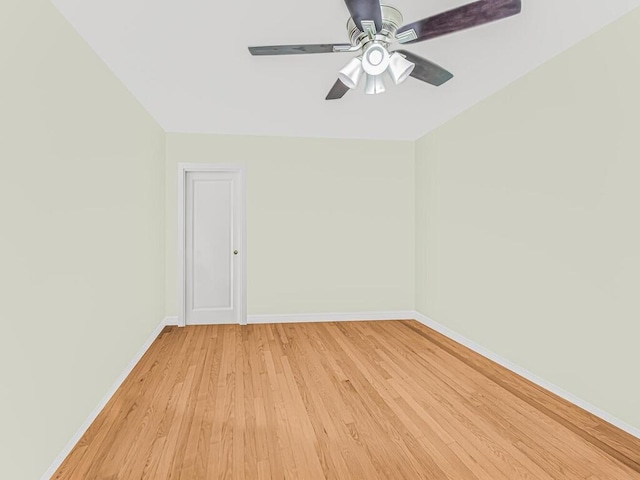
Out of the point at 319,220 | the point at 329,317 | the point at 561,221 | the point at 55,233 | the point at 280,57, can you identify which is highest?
the point at 280,57

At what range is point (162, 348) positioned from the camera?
11.5ft

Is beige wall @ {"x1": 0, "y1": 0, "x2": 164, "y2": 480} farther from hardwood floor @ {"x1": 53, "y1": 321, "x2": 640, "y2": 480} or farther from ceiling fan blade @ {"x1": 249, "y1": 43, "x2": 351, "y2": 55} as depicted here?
ceiling fan blade @ {"x1": 249, "y1": 43, "x2": 351, "y2": 55}

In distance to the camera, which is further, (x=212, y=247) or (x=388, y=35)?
(x=212, y=247)

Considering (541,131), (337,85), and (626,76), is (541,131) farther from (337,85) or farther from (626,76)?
(337,85)

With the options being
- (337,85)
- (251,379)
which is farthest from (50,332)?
(337,85)

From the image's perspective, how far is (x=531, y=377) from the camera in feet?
8.92

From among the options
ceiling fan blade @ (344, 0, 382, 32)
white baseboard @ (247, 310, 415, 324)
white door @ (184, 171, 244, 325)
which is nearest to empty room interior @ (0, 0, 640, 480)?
ceiling fan blade @ (344, 0, 382, 32)

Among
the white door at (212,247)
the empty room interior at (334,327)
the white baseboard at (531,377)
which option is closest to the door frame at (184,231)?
the white door at (212,247)

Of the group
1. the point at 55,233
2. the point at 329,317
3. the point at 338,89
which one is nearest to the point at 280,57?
the point at 338,89

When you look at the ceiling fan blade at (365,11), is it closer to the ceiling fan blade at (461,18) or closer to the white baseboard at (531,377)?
the ceiling fan blade at (461,18)

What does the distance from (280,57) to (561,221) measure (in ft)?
7.92

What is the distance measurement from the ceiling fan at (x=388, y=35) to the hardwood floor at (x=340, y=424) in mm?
2179

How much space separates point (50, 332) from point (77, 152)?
1036 millimetres

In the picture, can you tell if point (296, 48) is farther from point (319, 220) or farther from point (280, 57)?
point (319, 220)
